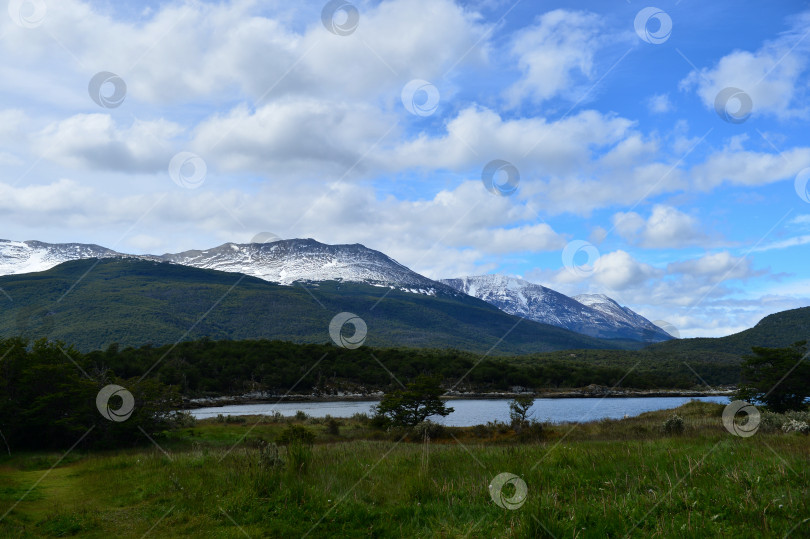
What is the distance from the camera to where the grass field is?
7312 mm

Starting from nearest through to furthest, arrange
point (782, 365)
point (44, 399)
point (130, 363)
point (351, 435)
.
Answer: point (44, 399)
point (351, 435)
point (782, 365)
point (130, 363)

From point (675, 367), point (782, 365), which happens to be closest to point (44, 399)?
point (782, 365)

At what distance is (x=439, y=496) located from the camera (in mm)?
9367

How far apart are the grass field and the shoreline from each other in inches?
2282

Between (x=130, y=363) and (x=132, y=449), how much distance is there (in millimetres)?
57243

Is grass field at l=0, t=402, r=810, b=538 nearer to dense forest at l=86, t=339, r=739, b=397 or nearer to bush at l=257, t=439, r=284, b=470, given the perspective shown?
bush at l=257, t=439, r=284, b=470

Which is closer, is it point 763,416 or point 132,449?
point 132,449

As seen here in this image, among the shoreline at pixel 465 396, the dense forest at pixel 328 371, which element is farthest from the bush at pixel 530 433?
the dense forest at pixel 328 371

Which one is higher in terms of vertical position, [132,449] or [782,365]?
[782,365]

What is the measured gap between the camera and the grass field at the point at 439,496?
731 cm

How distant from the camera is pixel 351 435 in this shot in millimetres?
30297

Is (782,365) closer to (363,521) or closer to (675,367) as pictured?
(363,521)

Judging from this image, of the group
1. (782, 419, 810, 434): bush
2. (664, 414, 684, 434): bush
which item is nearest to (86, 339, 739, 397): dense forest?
(664, 414, 684, 434): bush

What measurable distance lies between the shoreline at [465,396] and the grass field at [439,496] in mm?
57968
